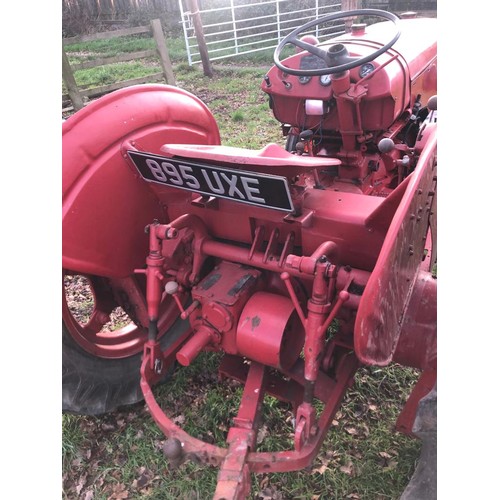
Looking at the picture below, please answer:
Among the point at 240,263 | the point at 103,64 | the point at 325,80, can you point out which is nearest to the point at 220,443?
the point at 240,263

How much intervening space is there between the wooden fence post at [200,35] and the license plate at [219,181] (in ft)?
27.5

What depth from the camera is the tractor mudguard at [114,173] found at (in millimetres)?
1845

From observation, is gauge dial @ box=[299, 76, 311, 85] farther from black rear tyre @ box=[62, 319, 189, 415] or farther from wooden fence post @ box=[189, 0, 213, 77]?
wooden fence post @ box=[189, 0, 213, 77]

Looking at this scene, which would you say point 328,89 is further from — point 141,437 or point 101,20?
point 101,20

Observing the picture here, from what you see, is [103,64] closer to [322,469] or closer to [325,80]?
[325,80]

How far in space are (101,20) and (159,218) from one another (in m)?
14.7

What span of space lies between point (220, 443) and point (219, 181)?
139 centimetres

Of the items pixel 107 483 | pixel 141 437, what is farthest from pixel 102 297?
pixel 107 483

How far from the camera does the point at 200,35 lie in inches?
367

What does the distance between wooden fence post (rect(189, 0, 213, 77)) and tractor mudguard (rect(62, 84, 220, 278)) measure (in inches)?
313

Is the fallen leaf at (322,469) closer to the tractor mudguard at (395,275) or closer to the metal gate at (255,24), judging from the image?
the tractor mudguard at (395,275)

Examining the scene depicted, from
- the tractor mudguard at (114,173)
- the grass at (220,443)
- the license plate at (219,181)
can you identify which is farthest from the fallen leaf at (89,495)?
the license plate at (219,181)

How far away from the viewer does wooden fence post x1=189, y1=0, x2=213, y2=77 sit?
29.8ft

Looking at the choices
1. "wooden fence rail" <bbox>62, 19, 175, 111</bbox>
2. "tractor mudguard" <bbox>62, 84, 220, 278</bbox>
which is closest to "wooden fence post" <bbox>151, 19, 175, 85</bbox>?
"wooden fence rail" <bbox>62, 19, 175, 111</bbox>
